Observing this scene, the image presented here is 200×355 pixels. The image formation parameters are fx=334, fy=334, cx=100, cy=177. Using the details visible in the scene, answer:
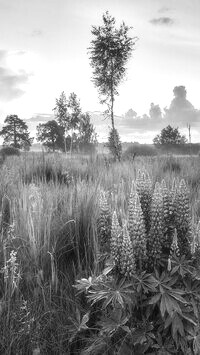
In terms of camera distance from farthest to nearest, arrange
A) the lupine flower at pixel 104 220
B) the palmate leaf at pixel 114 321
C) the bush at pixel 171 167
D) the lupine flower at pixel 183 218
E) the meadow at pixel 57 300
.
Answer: the bush at pixel 171 167 < the lupine flower at pixel 104 220 < the lupine flower at pixel 183 218 < the meadow at pixel 57 300 < the palmate leaf at pixel 114 321

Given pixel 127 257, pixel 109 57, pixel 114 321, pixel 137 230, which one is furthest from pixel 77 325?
pixel 109 57

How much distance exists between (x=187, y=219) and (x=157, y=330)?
2.18 ft

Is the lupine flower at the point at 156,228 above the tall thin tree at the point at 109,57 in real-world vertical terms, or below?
below

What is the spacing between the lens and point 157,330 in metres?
1.86

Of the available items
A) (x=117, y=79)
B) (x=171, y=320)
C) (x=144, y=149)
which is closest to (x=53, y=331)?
(x=171, y=320)

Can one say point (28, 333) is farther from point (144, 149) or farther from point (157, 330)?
point (144, 149)

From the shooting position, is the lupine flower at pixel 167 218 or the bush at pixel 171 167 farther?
the bush at pixel 171 167

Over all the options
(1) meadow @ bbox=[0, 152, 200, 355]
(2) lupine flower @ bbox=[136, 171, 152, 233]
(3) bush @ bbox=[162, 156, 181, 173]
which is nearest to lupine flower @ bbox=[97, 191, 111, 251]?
(1) meadow @ bbox=[0, 152, 200, 355]

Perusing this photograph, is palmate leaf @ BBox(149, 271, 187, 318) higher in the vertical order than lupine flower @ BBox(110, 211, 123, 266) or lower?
lower

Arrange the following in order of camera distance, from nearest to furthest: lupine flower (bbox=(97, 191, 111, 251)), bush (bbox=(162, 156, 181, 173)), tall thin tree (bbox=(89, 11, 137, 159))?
1. lupine flower (bbox=(97, 191, 111, 251))
2. bush (bbox=(162, 156, 181, 173))
3. tall thin tree (bbox=(89, 11, 137, 159))

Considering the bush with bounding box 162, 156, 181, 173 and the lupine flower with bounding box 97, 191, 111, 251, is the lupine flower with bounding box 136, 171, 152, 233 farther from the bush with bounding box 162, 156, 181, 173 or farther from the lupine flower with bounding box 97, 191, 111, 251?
the bush with bounding box 162, 156, 181, 173

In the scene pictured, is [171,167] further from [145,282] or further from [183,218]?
[145,282]

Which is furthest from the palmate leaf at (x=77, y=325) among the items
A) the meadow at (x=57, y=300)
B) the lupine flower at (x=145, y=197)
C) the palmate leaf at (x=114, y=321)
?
the lupine flower at (x=145, y=197)

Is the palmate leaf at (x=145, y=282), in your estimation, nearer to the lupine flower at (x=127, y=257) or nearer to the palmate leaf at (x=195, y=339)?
the lupine flower at (x=127, y=257)
